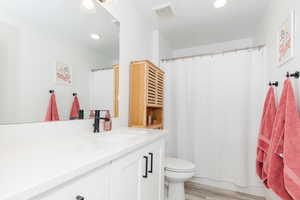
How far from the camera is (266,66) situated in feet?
6.35

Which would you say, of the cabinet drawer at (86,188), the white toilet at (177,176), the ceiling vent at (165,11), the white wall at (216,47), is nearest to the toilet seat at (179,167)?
the white toilet at (177,176)

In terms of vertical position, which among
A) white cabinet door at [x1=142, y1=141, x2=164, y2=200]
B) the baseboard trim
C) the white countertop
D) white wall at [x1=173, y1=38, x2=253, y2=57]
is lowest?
the baseboard trim

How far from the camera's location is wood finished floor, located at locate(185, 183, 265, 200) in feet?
6.23

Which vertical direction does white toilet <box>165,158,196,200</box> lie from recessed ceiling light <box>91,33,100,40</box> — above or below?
below

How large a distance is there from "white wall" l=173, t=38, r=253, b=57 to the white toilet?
2176 millimetres

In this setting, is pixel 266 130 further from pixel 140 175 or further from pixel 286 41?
pixel 140 175

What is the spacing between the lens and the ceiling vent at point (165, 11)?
191 centimetres

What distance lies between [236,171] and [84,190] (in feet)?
6.87

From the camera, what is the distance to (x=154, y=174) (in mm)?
1209

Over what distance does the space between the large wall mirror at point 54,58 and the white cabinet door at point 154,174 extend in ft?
1.91

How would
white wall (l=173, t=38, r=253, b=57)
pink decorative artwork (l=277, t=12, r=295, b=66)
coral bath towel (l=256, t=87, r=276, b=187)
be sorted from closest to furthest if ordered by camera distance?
pink decorative artwork (l=277, t=12, r=295, b=66) → coral bath towel (l=256, t=87, r=276, b=187) → white wall (l=173, t=38, r=253, b=57)

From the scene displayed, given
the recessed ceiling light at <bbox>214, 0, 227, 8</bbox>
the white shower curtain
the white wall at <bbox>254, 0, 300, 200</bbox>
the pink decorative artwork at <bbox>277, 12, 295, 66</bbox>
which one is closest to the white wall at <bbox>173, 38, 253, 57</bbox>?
the white wall at <bbox>254, 0, 300, 200</bbox>

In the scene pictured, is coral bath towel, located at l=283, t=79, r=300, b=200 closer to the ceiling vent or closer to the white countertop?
the white countertop

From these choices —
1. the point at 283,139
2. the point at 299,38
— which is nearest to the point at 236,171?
the point at 283,139
